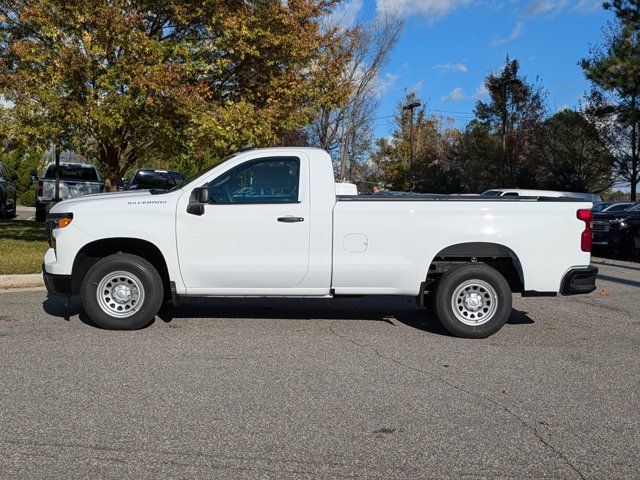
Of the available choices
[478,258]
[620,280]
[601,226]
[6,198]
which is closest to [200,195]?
[478,258]

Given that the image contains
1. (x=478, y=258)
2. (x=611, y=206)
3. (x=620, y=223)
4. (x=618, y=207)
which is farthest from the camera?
(x=618, y=207)

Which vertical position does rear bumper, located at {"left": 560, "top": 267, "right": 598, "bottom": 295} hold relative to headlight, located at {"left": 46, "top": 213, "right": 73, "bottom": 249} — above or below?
below

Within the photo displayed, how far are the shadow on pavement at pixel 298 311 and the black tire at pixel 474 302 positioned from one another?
325 mm

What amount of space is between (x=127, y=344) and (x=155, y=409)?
6.48ft

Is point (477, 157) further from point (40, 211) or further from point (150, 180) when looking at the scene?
point (40, 211)

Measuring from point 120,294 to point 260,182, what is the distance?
1.90 metres

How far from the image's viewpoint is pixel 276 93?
14.9 metres

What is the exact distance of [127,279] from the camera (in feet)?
22.7

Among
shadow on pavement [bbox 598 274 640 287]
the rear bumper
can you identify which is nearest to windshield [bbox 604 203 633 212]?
shadow on pavement [bbox 598 274 640 287]

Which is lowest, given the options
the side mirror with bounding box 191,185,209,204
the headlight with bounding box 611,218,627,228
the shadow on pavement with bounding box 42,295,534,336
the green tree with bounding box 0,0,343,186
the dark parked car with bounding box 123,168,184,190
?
the shadow on pavement with bounding box 42,295,534,336

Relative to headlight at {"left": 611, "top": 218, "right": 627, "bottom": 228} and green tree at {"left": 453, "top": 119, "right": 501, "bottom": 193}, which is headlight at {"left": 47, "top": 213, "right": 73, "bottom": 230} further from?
green tree at {"left": 453, "top": 119, "right": 501, "bottom": 193}

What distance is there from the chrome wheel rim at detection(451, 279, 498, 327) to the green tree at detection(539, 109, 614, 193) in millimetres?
29035

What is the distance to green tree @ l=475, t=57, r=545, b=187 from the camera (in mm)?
35531

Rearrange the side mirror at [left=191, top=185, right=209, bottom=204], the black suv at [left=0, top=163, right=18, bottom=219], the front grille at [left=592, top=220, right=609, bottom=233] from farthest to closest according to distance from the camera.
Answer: the black suv at [left=0, top=163, right=18, bottom=219] → the front grille at [left=592, top=220, right=609, bottom=233] → the side mirror at [left=191, top=185, right=209, bottom=204]
